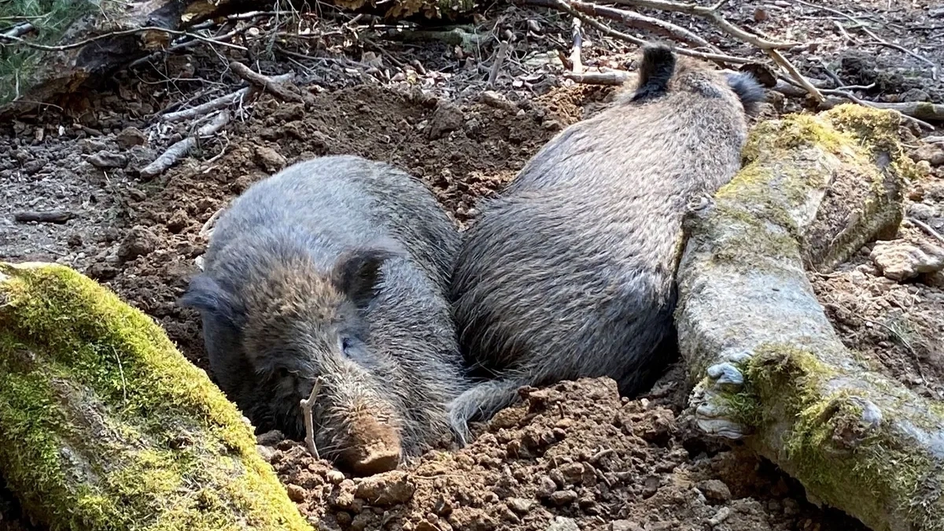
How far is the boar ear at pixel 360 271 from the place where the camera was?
3.78 m

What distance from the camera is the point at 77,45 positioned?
17.6 ft

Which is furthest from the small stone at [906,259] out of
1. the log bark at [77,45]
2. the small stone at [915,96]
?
the log bark at [77,45]

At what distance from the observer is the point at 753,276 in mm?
3162

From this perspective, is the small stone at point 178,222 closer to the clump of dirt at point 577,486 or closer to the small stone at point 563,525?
the clump of dirt at point 577,486

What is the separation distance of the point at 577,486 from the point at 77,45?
13.7 feet

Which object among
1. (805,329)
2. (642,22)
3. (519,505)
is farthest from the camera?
(642,22)

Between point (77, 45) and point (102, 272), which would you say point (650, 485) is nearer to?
point (102, 272)

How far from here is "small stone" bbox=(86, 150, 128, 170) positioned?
525 cm

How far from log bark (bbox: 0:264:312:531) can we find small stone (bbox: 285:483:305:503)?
27 centimetres

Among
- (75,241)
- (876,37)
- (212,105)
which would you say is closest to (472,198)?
(212,105)

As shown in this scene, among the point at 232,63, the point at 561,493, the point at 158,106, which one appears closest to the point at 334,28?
the point at 232,63

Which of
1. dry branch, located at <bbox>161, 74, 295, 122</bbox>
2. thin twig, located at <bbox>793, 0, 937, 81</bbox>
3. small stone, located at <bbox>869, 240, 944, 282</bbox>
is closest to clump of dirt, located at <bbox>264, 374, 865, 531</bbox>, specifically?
small stone, located at <bbox>869, 240, 944, 282</bbox>

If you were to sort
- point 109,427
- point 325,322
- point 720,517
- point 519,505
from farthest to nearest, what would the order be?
1. point 325,322
2. point 519,505
3. point 720,517
4. point 109,427

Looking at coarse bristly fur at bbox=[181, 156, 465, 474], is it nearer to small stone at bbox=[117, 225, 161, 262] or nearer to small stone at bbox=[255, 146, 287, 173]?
small stone at bbox=[117, 225, 161, 262]
